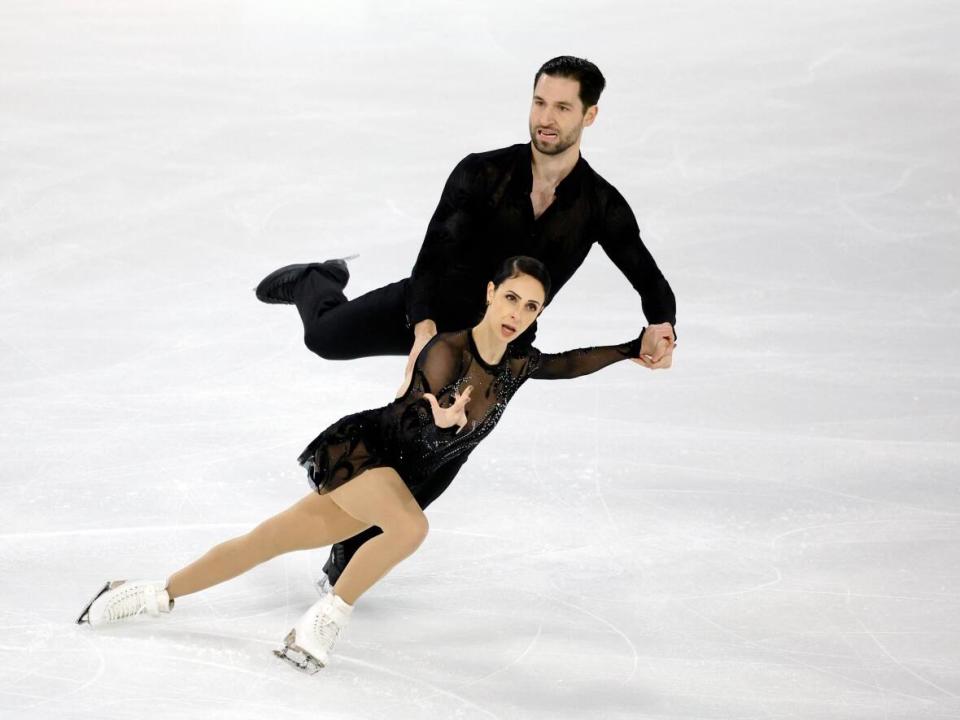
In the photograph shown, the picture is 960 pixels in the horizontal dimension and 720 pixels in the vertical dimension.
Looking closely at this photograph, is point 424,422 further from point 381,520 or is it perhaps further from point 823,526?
point 823,526

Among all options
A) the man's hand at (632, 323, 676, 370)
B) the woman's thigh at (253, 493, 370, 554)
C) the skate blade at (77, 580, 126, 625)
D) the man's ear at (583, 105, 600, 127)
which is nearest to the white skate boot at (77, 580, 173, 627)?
the skate blade at (77, 580, 126, 625)

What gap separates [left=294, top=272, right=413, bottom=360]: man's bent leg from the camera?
13.7 feet

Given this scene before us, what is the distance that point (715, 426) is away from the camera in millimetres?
5641

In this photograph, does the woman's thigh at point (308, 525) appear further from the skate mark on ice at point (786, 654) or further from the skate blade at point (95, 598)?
the skate mark on ice at point (786, 654)

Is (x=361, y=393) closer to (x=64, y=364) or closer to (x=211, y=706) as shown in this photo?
(x=64, y=364)

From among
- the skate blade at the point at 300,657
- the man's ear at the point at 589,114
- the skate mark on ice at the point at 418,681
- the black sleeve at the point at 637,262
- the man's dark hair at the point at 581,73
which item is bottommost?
the skate mark on ice at the point at 418,681

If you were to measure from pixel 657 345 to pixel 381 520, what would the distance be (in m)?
0.91

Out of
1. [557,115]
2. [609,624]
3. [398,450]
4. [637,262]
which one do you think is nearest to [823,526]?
[609,624]

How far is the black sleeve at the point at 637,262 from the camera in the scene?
12.9ft

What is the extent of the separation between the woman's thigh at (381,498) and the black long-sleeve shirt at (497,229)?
44 centimetres

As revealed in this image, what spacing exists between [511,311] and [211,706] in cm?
125

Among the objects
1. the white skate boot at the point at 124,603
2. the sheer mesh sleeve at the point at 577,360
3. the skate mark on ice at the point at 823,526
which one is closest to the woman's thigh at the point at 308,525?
the white skate boot at the point at 124,603

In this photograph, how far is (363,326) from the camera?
4184 mm

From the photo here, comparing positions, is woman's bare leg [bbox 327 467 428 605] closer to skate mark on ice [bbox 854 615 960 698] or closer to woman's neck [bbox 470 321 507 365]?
woman's neck [bbox 470 321 507 365]
